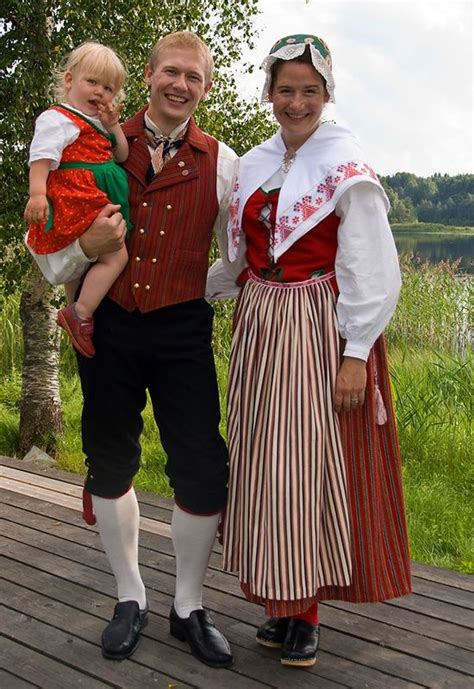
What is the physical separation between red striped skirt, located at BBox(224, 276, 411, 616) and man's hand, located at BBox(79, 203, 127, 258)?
348 mm

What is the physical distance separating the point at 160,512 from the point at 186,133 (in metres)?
1.54

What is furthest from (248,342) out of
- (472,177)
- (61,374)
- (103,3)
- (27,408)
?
(472,177)

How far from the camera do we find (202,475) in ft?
7.21

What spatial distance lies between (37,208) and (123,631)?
3.51 feet

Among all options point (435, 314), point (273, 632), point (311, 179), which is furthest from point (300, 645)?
point (435, 314)

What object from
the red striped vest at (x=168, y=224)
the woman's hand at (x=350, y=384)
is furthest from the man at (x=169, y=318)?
the woman's hand at (x=350, y=384)

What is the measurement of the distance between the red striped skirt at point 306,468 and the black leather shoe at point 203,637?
15 cm

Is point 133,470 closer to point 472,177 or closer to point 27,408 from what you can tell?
point 27,408

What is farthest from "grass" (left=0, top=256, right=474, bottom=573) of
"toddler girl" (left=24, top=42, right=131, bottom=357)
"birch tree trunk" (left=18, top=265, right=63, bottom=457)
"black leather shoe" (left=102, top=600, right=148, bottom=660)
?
"toddler girl" (left=24, top=42, right=131, bottom=357)

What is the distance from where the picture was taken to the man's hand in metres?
2.10

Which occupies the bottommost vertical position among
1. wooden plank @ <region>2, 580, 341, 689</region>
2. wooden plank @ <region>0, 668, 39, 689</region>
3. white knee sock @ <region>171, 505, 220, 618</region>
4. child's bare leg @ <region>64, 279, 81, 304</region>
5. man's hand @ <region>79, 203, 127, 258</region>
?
wooden plank @ <region>0, 668, 39, 689</region>

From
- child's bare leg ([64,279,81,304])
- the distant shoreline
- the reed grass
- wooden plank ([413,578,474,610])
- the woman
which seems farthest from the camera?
the distant shoreline

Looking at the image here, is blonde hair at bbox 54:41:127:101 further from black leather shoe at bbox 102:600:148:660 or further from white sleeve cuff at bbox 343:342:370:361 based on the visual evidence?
black leather shoe at bbox 102:600:148:660

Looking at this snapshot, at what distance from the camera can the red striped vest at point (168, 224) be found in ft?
7.07
